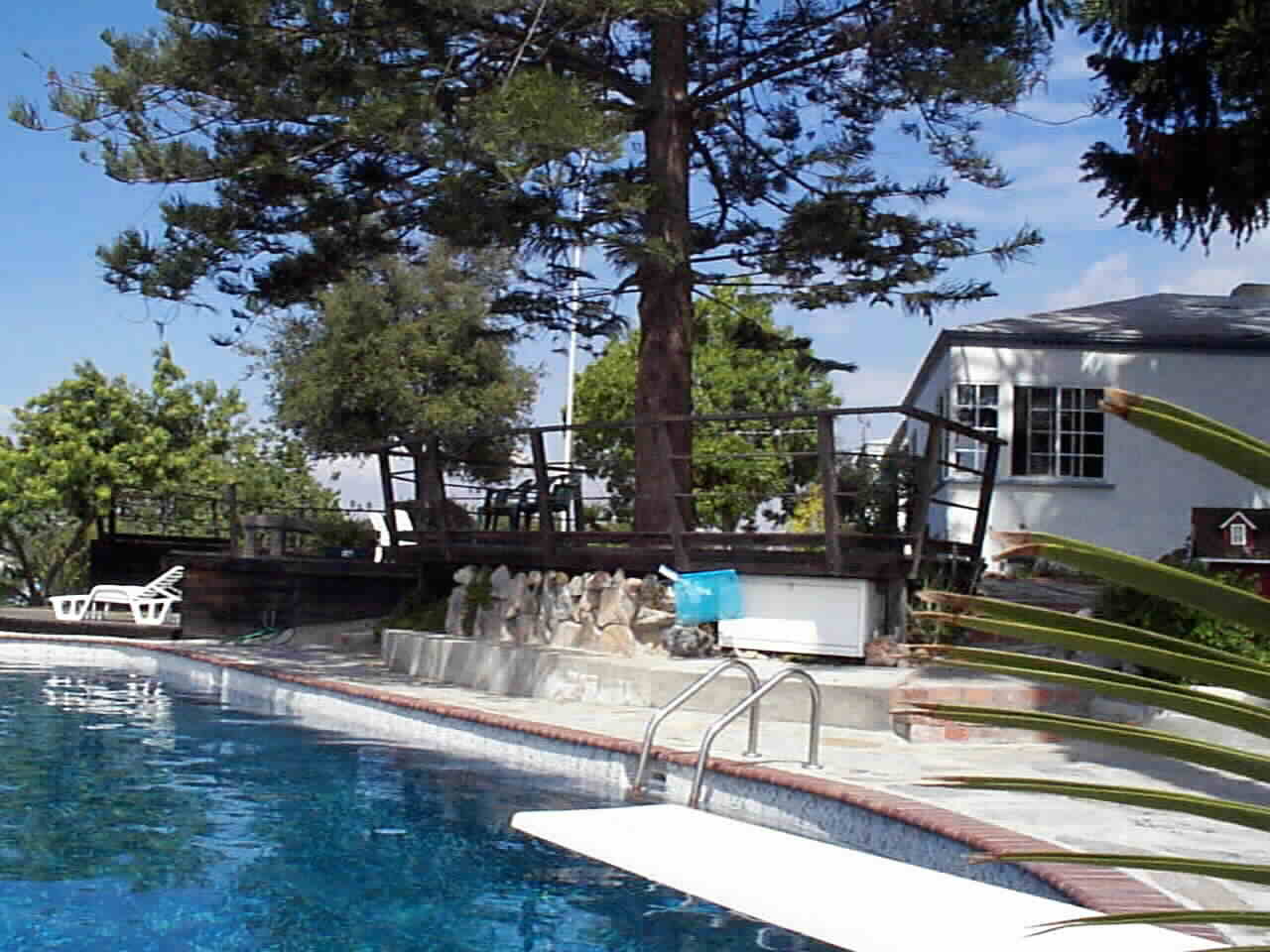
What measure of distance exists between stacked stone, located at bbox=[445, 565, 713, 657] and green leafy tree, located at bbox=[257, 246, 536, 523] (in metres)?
16.2

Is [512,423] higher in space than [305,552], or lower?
higher

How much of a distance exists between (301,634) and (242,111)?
297 inches

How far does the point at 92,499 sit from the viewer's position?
2530cm

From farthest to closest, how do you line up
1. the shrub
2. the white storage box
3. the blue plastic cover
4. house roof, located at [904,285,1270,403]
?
1. house roof, located at [904,285,1270,403]
2. the blue plastic cover
3. the white storage box
4. the shrub

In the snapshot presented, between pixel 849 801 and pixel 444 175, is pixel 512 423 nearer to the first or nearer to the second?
pixel 444 175

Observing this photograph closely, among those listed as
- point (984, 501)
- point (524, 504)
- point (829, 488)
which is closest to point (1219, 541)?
point (984, 501)

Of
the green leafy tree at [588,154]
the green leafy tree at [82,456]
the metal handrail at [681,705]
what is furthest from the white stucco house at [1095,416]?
the green leafy tree at [82,456]

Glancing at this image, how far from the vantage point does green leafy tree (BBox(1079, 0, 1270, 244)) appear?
12.9 metres

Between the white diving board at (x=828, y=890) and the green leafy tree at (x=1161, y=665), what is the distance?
2.42m

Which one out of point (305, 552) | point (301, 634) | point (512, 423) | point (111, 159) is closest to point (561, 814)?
point (111, 159)

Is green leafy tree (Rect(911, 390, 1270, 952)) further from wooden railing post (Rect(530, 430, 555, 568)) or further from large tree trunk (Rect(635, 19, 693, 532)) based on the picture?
large tree trunk (Rect(635, 19, 693, 532))

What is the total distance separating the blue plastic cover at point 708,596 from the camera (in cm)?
1210

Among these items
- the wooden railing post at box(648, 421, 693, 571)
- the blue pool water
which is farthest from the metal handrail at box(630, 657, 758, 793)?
the wooden railing post at box(648, 421, 693, 571)

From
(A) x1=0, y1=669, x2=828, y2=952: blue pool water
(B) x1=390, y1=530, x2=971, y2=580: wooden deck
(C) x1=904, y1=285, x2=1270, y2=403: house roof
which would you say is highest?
(C) x1=904, y1=285, x2=1270, y2=403: house roof
